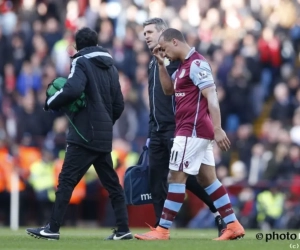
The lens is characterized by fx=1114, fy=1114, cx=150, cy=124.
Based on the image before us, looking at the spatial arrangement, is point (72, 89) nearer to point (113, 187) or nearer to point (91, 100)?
point (91, 100)

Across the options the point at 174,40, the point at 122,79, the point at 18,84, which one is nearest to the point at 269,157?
the point at 122,79

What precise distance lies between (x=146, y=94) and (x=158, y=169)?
33.6 ft

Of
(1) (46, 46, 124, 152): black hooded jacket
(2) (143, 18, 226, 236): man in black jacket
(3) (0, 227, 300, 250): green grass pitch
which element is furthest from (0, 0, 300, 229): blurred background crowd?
(3) (0, 227, 300, 250): green grass pitch

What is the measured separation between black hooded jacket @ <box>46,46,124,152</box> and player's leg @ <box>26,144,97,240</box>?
12cm

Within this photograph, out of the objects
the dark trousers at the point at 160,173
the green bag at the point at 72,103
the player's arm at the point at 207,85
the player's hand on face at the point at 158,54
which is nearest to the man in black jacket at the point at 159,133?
the dark trousers at the point at 160,173

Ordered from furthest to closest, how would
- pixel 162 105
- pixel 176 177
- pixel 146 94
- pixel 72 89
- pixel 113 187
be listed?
pixel 146 94 → pixel 162 105 → pixel 113 187 → pixel 72 89 → pixel 176 177

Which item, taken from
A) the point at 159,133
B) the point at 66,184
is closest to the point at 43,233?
the point at 66,184

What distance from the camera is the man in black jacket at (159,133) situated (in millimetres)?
12484

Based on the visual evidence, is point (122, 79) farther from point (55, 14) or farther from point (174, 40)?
point (174, 40)

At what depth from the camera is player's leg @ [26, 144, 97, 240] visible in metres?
11.9

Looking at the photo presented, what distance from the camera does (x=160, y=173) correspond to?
41.3ft

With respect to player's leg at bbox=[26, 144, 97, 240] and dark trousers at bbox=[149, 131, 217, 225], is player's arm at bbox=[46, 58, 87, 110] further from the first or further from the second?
dark trousers at bbox=[149, 131, 217, 225]

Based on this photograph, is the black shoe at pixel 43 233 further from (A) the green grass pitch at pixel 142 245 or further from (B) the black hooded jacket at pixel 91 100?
(B) the black hooded jacket at pixel 91 100

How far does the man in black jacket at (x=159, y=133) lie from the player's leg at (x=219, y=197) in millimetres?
668
